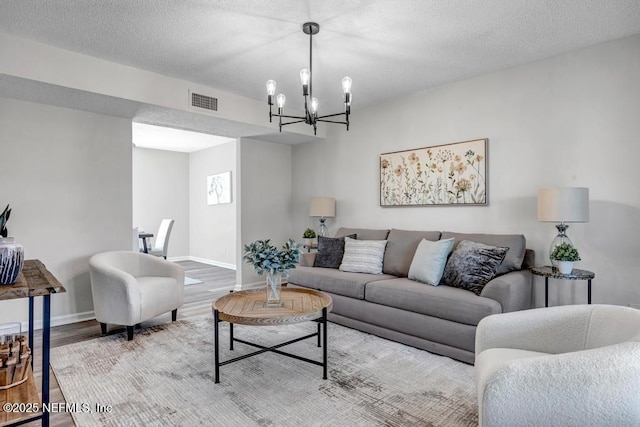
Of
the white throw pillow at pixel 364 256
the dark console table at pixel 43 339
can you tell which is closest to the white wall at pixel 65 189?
the dark console table at pixel 43 339

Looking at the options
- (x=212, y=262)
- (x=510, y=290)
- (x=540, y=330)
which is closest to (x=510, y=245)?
(x=510, y=290)

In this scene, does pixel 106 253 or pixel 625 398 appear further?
pixel 106 253

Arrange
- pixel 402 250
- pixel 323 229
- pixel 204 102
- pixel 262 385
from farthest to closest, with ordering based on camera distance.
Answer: pixel 323 229 < pixel 204 102 < pixel 402 250 < pixel 262 385

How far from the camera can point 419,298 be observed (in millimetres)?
2889

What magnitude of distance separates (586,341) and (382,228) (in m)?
2.92

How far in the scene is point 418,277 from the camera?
3.25 m

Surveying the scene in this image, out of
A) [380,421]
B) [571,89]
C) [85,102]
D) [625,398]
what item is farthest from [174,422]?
[571,89]

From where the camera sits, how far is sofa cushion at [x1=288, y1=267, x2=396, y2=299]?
338cm

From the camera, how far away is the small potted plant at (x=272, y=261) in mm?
2572

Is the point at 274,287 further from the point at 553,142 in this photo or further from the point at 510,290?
the point at 553,142

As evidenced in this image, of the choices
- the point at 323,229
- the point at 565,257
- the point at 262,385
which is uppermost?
the point at 323,229

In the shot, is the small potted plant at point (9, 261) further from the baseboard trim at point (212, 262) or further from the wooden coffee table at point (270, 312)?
the baseboard trim at point (212, 262)

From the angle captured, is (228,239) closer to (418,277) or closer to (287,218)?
(287,218)

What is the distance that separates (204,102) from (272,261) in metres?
2.22
